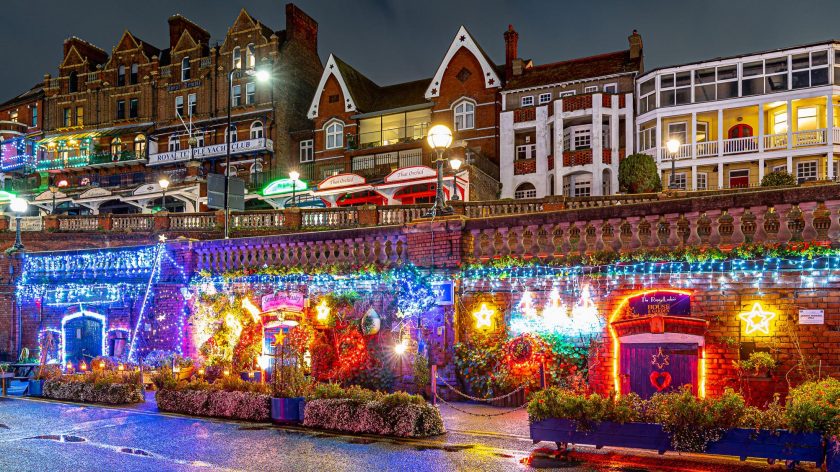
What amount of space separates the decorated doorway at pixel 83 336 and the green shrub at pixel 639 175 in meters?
24.0

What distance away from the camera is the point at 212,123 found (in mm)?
53281

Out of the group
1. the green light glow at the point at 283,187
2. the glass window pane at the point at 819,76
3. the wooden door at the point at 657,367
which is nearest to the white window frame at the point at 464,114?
the green light glow at the point at 283,187

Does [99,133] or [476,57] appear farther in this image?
[99,133]

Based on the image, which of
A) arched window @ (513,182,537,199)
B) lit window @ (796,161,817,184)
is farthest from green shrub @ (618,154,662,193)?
lit window @ (796,161,817,184)

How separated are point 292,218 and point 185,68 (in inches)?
1313

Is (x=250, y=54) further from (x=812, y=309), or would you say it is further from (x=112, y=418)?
(x=812, y=309)

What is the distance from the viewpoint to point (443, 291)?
49.2 feet

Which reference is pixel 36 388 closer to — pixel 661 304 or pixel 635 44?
pixel 661 304

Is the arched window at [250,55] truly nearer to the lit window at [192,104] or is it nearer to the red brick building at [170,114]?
the red brick building at [170,114]

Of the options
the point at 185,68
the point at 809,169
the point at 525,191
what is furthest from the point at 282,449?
the point at 185,68

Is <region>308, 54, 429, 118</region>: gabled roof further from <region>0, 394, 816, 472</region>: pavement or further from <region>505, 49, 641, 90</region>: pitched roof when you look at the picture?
<region>0, 394, 816, 472</region>: pavement

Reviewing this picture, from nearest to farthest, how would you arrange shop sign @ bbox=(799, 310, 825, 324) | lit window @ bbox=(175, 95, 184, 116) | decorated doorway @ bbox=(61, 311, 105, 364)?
shop sign @ bbox=(799, 310, 825, 324) → decorated doorway @ bbox=(61, 311, 105, 364) → lit window @ bbox=(175, 95, 184, 116)

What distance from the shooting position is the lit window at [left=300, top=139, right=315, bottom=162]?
51625mm

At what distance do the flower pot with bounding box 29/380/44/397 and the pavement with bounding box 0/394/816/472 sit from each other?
373 cm
